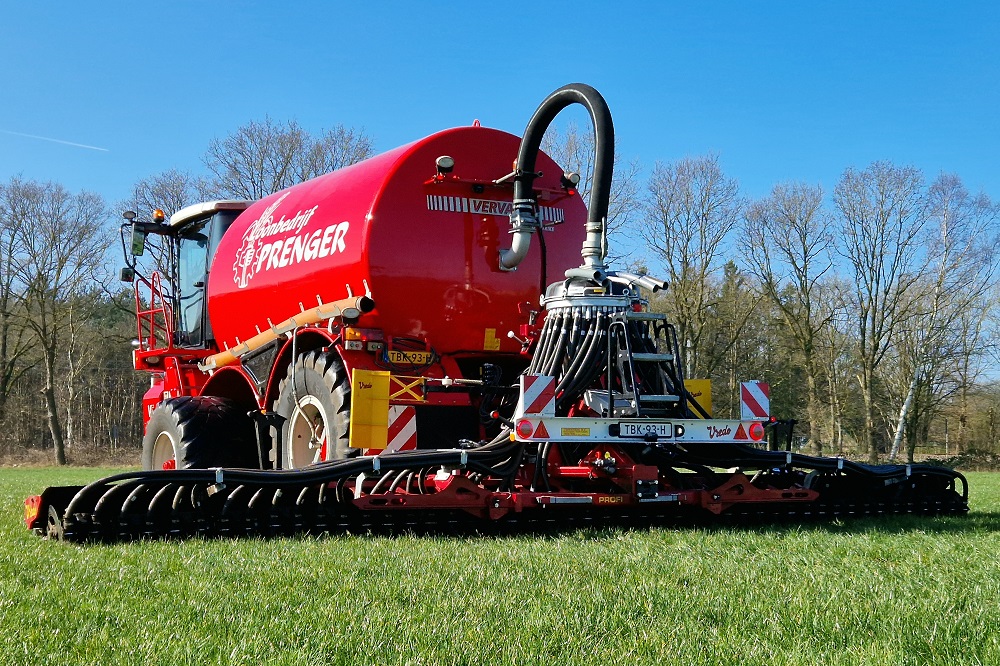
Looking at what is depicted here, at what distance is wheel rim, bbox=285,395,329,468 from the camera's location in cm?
836

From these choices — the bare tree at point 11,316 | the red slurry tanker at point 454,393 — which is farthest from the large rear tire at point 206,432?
the bare tree at point 11,316

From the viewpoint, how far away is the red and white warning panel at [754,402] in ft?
23.8

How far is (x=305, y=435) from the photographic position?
8555mm

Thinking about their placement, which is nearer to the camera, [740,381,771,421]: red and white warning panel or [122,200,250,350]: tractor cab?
[740,381,771,421]: red and white warning panel

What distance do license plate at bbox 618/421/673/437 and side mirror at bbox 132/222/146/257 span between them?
26.1 ft

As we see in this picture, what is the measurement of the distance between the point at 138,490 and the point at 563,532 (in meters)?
2.88

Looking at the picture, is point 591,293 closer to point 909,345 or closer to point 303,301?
point 303,301

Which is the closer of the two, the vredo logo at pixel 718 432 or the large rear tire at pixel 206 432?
the vredo logo at pixel 718 432

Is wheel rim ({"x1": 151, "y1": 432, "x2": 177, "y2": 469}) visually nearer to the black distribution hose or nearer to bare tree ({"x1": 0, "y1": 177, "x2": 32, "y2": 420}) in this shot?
the black distribution hose

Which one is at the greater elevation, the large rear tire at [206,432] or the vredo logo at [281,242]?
the vredo logo at [281,242]

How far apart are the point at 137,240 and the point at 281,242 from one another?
12.0 feet

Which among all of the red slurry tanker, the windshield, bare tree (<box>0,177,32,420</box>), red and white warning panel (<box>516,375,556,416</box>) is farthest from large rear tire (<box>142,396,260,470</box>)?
bare tree (<box>0,177,32,420</box>)

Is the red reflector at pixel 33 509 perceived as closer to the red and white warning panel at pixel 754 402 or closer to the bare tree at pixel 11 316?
the red and white warning panel at pixel 754 402

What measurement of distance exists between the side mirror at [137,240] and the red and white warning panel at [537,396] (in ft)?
24.4
